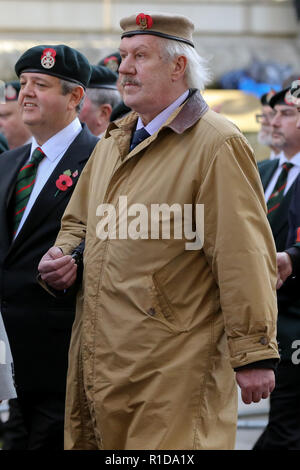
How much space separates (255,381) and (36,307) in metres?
1.46

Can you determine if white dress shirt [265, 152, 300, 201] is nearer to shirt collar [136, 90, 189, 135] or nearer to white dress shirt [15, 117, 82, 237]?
white dress shirt [15, 117, 82, 237]

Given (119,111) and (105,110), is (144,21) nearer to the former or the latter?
(119,111)

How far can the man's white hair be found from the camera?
378 centimetres

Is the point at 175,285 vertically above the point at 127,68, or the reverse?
the point at 127,68

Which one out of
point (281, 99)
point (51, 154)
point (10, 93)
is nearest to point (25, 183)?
point (51, 154)

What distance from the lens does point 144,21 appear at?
148 inches

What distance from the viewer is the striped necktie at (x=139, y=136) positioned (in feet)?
12.6

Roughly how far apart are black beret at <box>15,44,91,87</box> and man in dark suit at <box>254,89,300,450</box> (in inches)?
54.8

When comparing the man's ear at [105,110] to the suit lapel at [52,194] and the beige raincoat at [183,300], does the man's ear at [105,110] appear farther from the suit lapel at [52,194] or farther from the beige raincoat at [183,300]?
the beige raincoat at [183,300]

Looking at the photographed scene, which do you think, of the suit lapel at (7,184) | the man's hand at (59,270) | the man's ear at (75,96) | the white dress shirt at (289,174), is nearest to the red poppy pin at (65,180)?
the suit lapel at (7,184)

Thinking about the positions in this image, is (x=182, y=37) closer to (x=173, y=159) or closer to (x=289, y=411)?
(x=173, y=159)

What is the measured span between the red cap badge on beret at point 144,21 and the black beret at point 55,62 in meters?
1.03

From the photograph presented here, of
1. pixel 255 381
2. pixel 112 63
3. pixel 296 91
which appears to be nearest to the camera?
pixel 255 381

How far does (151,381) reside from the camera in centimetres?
355
